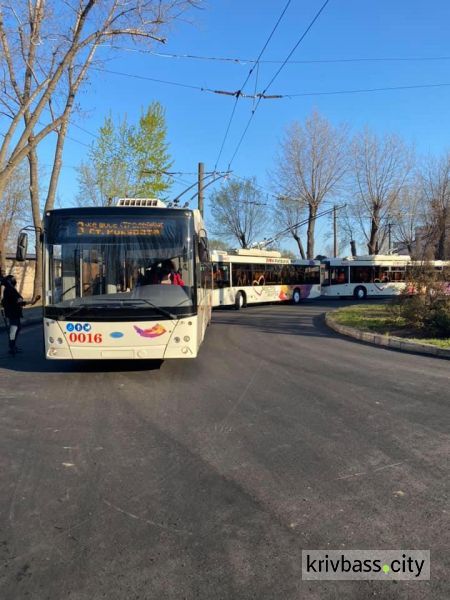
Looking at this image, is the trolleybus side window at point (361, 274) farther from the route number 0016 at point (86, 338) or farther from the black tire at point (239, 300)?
the route number 0016 at point (86, 338)

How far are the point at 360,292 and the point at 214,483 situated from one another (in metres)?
34.8

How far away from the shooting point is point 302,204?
45.8 m

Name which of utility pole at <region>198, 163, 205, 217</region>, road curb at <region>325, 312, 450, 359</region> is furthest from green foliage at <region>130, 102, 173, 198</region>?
road curb at <region>325, 312, 450, 359</region>

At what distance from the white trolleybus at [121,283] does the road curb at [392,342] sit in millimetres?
5793

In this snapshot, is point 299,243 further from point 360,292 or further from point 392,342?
point 392,342

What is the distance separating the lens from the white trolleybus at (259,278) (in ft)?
83.2

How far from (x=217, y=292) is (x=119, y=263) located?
16699 mm

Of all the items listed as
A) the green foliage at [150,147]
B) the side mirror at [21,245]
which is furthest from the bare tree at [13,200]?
the side mirror at [21,245]

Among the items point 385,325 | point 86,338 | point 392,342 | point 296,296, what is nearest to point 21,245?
point 86,338

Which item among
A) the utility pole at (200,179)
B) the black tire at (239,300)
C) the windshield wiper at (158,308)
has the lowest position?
the black tire at (239,300)

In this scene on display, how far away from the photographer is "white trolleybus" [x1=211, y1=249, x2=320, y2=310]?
25359 mm

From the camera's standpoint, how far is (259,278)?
1104 inches

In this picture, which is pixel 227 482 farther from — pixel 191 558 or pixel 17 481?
pixel 17 481

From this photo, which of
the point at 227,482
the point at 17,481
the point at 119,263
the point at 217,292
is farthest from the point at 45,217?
the point at 217,292
